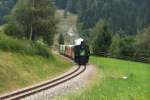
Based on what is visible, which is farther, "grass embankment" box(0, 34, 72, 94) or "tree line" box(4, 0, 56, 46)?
"tree line" box(4, 0, 56, 46)

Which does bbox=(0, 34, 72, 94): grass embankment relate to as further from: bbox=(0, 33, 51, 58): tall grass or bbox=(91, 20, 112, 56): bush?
bbox=(91, 20, 112, 56): bush

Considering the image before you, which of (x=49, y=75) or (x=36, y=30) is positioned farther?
(x=36, y=30)

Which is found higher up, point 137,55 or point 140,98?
point 140,98

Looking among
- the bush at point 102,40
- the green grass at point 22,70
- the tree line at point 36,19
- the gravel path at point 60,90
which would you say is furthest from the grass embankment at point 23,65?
the bush at point 102,40

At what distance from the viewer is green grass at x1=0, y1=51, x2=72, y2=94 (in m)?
24.9

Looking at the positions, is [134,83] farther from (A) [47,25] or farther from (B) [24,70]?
(A) [47,25]

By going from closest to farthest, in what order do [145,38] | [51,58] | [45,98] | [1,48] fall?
[45,98], [1,48], [51,58], [145,38]

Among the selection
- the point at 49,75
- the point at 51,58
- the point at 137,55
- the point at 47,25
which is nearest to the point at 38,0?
the point at 47,25

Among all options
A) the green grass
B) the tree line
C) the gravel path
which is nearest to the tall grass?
the green grass

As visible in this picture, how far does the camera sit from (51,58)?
139 feet

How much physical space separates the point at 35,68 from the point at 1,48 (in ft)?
9.26

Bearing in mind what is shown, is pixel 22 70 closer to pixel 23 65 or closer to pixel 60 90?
pixel 23 65

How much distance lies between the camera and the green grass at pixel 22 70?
24.9 m

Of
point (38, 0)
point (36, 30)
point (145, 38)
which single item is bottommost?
point (145, 38)
